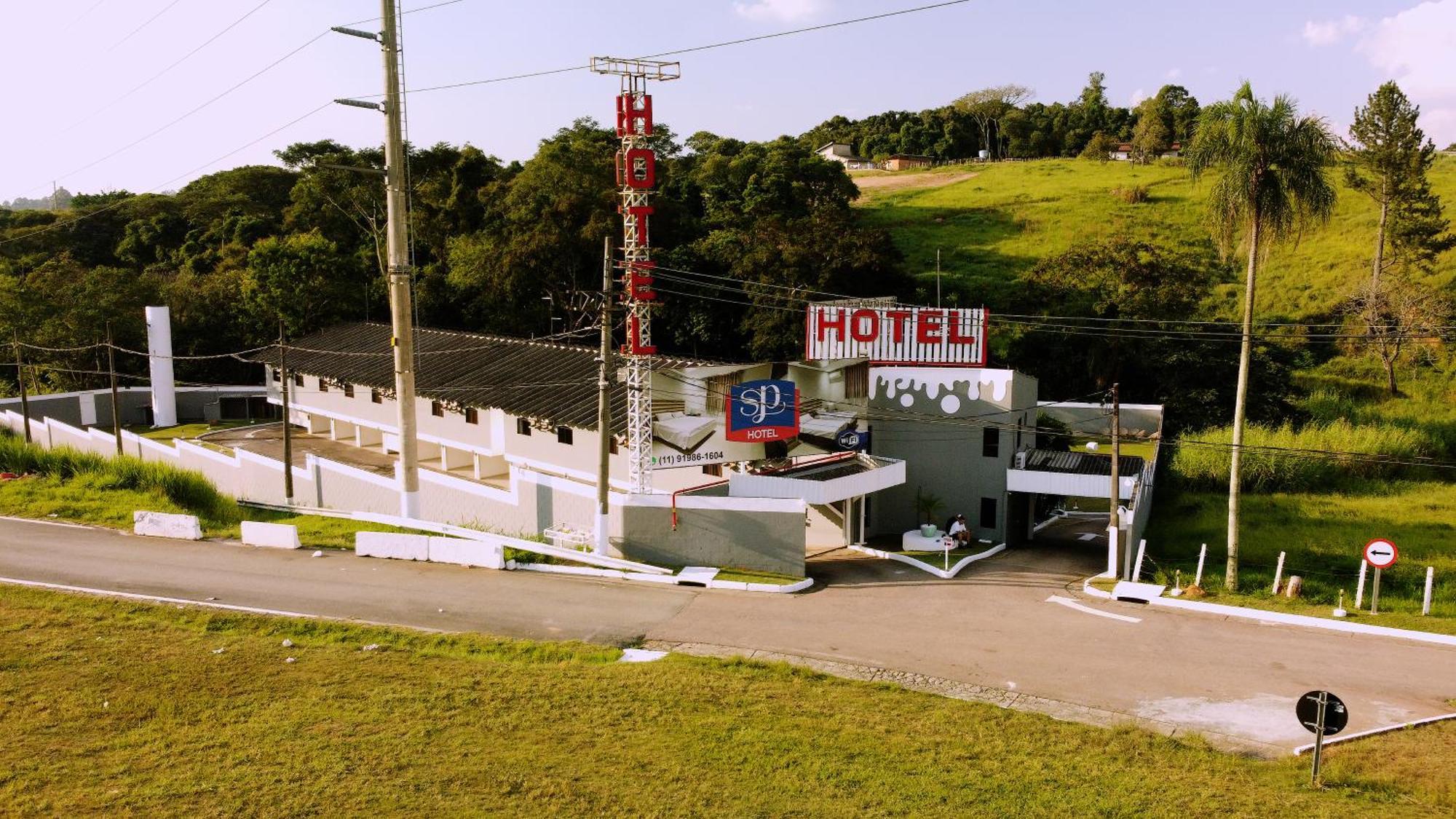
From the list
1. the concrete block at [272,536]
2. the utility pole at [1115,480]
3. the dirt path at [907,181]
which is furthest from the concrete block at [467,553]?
the dirt path at [907,181]

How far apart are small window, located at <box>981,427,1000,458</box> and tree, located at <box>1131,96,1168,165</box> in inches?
2846

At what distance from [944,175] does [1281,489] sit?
6672 cm

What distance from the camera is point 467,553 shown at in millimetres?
23469

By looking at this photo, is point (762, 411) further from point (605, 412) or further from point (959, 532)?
point (959, 532)

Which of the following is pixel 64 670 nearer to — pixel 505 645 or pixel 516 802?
pixel 505 645

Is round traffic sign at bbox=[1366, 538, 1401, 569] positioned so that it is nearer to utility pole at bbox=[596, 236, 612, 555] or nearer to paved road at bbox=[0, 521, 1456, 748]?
paved road at bbox=[0, 521, 1456, 748]

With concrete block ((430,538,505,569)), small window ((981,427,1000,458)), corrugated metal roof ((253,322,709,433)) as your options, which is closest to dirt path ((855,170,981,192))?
corrugated metal roof ((253,322,709,433))

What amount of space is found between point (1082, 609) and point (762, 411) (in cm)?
1067

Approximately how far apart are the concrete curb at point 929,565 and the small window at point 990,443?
110 inches

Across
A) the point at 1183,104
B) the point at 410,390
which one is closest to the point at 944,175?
the point at 1183,104

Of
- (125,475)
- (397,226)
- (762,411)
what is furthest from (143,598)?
(762,411)

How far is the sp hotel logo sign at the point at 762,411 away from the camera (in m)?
27.7

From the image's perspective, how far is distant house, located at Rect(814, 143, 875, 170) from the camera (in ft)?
357

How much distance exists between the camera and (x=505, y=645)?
17.3 m
